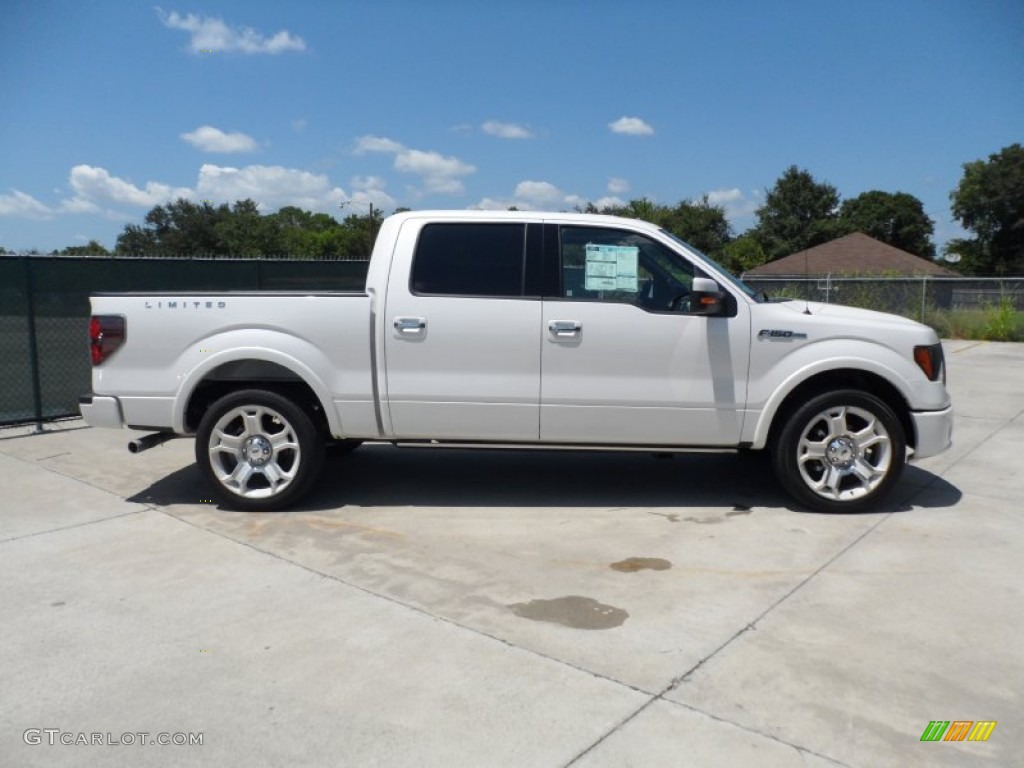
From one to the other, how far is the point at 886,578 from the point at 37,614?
14.5 ft

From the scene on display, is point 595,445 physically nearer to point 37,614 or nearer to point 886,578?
point 886,578

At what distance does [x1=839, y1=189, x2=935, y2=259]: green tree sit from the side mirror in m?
77.3

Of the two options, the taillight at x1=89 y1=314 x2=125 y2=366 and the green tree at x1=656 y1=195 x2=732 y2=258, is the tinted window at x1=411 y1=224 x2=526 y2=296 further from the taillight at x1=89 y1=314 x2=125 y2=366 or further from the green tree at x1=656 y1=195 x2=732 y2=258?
the green tree at x1=656 y1=195 x2=732 y2=258

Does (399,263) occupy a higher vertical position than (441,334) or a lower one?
higher

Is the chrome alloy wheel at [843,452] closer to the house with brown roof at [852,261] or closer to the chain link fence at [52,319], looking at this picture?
the chain link fence at [52,319]

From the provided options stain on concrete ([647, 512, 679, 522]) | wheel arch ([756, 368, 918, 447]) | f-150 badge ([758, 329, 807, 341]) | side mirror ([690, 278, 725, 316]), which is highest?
side mirror ([690, 278, 725, 316])

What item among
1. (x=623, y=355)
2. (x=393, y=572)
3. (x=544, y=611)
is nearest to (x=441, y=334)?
(x=623, y=355)

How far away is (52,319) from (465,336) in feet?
18.3

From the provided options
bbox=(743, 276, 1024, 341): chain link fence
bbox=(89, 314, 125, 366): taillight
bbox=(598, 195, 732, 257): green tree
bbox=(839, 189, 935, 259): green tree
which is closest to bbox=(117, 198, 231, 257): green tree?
bbox=(598, 195, 732, 257): green tree

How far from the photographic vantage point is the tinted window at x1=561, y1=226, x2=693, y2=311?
18.6ft

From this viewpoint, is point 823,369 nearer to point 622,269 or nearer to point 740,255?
point 622,269

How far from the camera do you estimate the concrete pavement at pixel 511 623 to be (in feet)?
10.1

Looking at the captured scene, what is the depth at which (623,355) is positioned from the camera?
558 cm

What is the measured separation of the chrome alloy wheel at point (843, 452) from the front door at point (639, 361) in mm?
537
